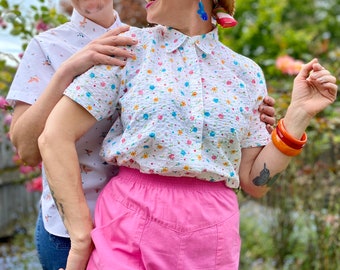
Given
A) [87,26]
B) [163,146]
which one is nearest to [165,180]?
[163,146]

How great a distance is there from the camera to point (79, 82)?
66.0 inches

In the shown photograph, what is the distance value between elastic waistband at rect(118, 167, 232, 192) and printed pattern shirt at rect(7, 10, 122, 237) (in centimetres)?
17

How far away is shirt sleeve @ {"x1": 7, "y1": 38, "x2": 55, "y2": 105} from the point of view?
1899 millimetres

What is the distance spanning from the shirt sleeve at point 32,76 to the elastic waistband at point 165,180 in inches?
16.2

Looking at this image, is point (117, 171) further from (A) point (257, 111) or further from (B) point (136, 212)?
(A) point (257, 111)

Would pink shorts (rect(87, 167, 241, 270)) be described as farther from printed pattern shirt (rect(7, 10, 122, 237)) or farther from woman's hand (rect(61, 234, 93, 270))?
printed pattern shirt (rect(7, 10, 122, 237))

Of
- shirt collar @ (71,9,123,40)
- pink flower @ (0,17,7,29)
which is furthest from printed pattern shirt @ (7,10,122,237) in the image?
pink flower @ (0,17,7,29)

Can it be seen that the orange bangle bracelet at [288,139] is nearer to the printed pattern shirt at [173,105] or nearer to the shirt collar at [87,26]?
the printed pattern shirt at [173,105]

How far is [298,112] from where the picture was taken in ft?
5.95

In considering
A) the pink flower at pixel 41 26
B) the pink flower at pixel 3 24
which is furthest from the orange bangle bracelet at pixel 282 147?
the pink flower at pixel 3 24

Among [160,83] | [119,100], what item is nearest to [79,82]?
[119,100]

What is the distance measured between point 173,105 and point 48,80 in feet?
1.65

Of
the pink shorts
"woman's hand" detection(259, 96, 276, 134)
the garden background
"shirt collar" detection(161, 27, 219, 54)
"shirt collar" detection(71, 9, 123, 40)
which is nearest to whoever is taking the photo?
the pink shorts

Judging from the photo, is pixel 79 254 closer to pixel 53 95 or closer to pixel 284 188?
pixel 53 95
